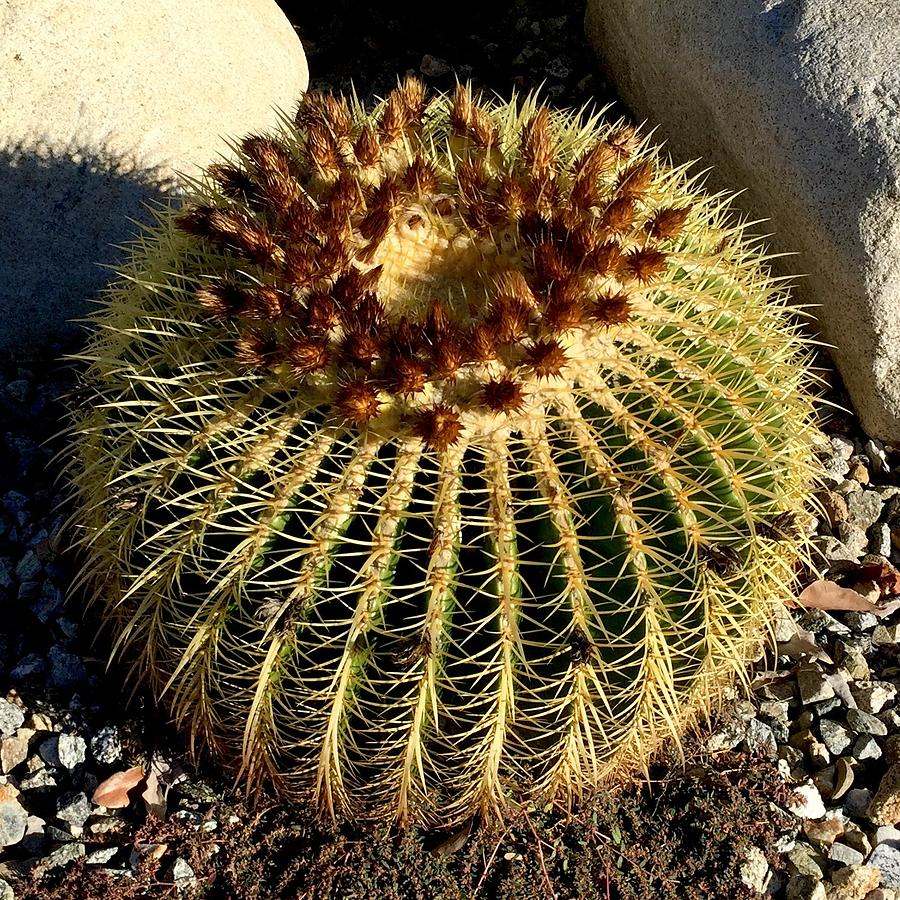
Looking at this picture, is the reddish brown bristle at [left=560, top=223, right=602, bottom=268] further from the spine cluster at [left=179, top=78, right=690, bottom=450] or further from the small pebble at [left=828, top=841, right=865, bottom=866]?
the small pebble at [left=828, top=841, right=865, bottom=866]

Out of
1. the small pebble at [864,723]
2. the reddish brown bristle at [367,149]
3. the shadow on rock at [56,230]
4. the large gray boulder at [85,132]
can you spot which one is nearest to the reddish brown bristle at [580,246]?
the reddish brown bristle at [367,149]

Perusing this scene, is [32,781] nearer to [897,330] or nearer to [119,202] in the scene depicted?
[119,202]

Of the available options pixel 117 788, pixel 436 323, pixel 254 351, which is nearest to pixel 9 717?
pixel 117 788

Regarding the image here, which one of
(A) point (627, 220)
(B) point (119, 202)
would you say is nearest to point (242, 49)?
(B) point (119, 202)

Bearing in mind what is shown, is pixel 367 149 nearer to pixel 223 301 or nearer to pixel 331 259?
pixel 331 259

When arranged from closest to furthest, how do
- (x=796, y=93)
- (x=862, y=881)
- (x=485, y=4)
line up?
(x=862, y=881) < (x=796, y=93) < (x=485, y=4)

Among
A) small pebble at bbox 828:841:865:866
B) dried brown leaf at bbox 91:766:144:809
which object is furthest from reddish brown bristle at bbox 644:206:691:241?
dried brown leaf at bbox 91:766:144:809

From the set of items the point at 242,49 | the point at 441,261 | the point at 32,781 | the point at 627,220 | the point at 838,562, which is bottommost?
the point at 32,781
